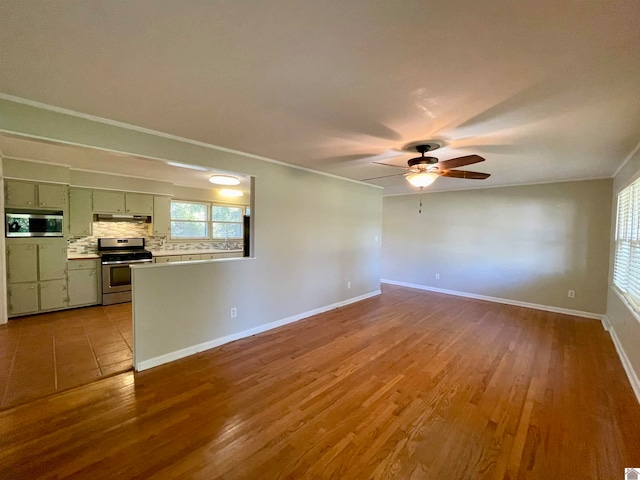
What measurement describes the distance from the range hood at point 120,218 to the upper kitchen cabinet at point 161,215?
6.2 inches

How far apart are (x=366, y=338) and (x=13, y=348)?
4193 millimetres

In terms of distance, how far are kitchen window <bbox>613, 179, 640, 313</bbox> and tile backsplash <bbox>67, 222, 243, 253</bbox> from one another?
7354 millimetres

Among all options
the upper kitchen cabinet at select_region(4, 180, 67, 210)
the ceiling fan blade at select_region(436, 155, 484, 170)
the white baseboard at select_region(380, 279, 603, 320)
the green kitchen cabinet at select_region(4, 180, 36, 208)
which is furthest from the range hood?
the white baseboard at select_region(380, 279, 603, 320)

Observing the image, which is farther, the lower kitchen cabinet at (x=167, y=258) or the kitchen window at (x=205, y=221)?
the kitchen window at (x=205, y=221)

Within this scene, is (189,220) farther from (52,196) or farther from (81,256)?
(52,196)

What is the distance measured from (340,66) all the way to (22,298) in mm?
5664

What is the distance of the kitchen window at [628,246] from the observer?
9.50ft

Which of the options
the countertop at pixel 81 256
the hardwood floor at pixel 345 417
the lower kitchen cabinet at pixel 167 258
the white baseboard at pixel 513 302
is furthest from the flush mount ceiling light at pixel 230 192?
the white baseboard at pixel 513 302

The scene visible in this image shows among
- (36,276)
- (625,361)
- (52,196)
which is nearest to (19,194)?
(52,196)

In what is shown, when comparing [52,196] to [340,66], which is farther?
[52,196]

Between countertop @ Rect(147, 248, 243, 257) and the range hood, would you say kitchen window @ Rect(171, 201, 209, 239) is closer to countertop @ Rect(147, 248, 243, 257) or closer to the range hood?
countertop @ Rect(147, 248, 243, 257)

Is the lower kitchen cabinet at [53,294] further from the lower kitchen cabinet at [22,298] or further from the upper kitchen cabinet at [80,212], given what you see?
the upper kitchen cabinet at [80,212]

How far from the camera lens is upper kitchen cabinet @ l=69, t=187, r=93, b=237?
15.6 feet

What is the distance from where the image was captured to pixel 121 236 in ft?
18.0
